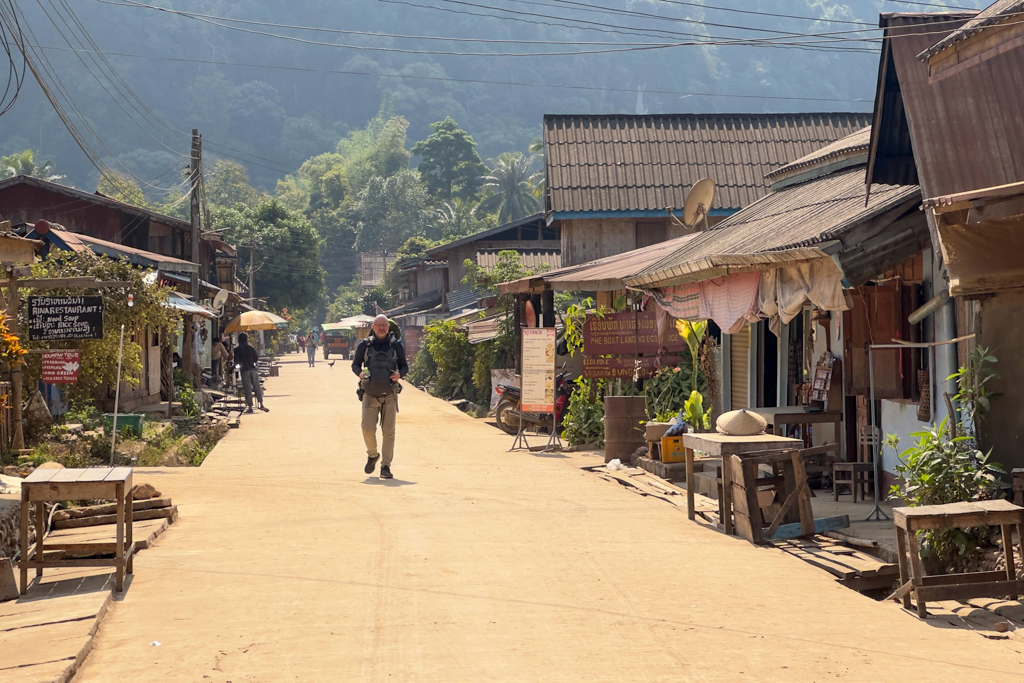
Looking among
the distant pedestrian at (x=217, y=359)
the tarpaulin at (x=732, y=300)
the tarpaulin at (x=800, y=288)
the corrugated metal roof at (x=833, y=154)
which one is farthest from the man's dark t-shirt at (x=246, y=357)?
the tarpaulin at (x=800, y=288)

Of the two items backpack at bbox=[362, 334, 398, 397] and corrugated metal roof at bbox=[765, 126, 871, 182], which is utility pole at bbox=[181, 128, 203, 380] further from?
corrugated metal roof at bbox=[765, 126, 871, 182]

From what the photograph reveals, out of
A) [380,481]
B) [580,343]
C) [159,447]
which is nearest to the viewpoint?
[380,481]

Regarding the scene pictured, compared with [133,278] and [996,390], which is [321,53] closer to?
[133,278]

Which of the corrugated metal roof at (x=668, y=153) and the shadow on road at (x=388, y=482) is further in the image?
the corrugated metal roof at (x=668, y=153)

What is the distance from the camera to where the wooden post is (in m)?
12.9

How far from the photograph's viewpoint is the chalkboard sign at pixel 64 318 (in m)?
14.2

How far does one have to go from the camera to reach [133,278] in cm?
1867

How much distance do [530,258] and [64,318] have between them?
22968mm

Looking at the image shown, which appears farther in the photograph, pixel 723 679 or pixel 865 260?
pixel 865 260

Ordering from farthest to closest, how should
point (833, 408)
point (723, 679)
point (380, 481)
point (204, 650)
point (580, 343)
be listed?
1. point (580, 343)
2. point (380, 481)
3. point (833, 408)
4. point (204, 650)
5. point (723, 679)

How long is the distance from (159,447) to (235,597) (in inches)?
461

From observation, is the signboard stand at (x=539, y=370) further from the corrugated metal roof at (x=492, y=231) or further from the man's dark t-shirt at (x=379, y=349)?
the corrugated metal roof at (x=492, y=231)

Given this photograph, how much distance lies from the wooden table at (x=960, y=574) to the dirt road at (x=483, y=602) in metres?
0.32

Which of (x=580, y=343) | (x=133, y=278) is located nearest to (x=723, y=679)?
(x=580, y=343)
